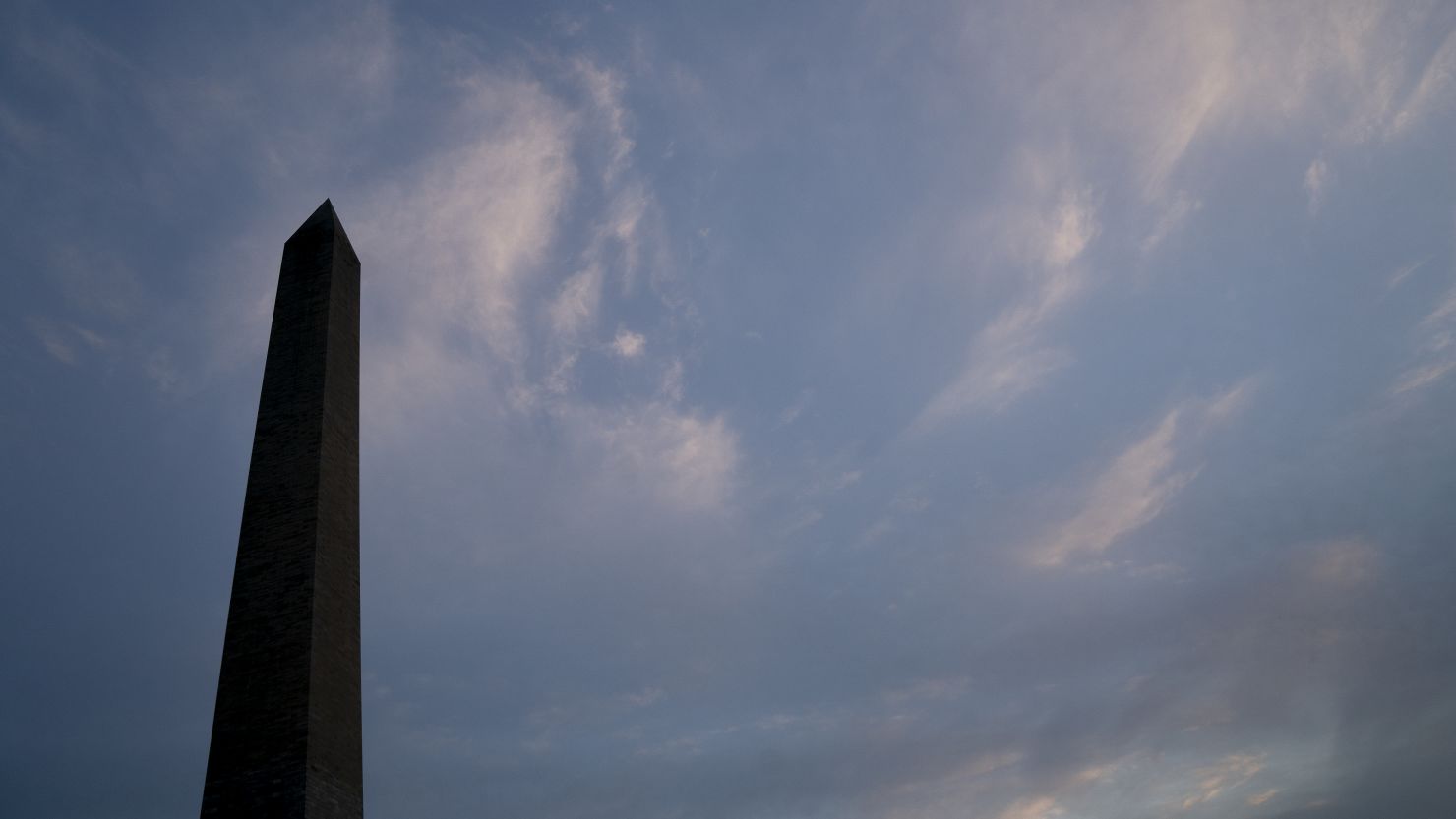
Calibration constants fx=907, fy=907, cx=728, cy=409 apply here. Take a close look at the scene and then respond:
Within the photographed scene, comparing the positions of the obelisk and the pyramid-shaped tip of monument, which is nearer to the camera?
the obelisk

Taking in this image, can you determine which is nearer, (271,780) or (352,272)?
(271,780)

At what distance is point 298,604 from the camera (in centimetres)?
1155

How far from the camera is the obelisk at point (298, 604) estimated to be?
10.7m

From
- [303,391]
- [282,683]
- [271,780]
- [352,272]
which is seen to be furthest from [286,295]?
[271,780]

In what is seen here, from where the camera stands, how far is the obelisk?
10.7 meters

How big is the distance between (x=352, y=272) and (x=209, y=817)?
922cm

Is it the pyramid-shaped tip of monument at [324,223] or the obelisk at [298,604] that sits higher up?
the pyramid-shaped tip of monument at [324,223]

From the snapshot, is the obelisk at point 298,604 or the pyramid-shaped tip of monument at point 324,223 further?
the pyramid-shaped tip of monument at point 324,223

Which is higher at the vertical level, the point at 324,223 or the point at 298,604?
the point at 324,223

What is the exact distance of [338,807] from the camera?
11.0 metres

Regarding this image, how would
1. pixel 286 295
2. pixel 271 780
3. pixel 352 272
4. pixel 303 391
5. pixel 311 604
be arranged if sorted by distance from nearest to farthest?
pixel 271 780 < pixel 311 604 < pixel 303 391 < pixel 286 295 < pixel 352 272

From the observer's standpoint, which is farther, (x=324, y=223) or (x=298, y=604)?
(x=324, y=223)

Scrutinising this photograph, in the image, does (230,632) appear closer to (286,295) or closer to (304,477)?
(304,477)

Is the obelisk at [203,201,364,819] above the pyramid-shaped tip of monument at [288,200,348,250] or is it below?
below
